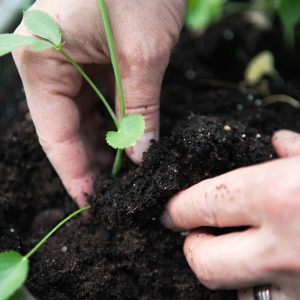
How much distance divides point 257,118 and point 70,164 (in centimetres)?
57

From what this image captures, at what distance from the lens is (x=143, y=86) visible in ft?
3.33

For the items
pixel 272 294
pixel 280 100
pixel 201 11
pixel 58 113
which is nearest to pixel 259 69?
pixel 280 100

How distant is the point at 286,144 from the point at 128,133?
473mm

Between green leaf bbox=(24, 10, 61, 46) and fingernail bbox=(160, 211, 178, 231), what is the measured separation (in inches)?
18.8

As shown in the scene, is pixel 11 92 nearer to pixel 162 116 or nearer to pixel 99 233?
pixel 162 116

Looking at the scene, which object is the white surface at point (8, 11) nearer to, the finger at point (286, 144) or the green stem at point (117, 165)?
the green stem at point (117, 165)

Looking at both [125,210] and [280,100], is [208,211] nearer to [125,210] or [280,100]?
[125,210]

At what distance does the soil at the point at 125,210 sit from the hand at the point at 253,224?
14cm

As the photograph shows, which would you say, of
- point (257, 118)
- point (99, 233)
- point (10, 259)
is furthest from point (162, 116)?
point (10, 259)

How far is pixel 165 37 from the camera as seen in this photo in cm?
102

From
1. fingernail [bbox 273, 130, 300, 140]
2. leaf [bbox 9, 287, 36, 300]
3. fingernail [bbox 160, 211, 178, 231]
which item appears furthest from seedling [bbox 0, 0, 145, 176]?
fingernail [bbox 273, 130, 300, 140]

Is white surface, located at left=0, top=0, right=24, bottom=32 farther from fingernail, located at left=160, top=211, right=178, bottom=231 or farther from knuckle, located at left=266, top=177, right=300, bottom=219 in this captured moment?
knuckle, located at left=266, top=177, right=300, bottom=219

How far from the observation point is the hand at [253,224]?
0.72 meters

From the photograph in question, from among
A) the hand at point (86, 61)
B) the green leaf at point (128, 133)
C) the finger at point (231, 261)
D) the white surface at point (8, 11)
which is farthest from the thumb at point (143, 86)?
the white surface at point (8, 11)
